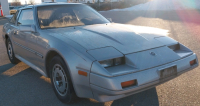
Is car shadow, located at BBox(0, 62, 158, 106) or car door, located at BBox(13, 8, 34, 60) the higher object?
car door, located at BBox(13, 8, 34, 60)

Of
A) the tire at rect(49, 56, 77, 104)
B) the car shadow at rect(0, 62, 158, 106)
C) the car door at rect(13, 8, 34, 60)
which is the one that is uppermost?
the car door at rect(13, 8, 34, 60)

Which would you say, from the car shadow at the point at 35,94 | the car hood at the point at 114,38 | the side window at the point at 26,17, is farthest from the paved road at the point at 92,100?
the side window at the point at 26,17

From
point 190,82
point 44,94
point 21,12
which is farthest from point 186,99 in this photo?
point 21,12

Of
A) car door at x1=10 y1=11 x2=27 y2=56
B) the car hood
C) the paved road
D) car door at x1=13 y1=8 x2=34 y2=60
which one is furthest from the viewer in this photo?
car door at x1=10 y1=11 x2=27 y2=56

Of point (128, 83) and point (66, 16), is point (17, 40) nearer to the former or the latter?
point (66, 16)

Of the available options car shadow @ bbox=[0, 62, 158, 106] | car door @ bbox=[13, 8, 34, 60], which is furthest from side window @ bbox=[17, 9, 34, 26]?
car shadow @ bbox=[0, 62, 158, 106]

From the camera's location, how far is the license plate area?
8.17 feet

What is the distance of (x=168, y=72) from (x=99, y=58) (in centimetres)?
89

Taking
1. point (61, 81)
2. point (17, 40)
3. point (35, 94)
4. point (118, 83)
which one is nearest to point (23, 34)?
point (17, 40)

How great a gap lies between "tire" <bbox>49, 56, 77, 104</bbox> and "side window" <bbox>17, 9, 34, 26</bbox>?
1277mm

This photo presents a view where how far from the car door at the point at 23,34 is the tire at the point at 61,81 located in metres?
0.98

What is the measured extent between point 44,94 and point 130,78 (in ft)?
5.40

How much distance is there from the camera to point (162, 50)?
2.79 metres

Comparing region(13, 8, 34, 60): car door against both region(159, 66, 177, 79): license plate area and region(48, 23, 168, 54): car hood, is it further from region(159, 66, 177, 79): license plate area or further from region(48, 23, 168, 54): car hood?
region(159, 66, 177, 79): license plate area
